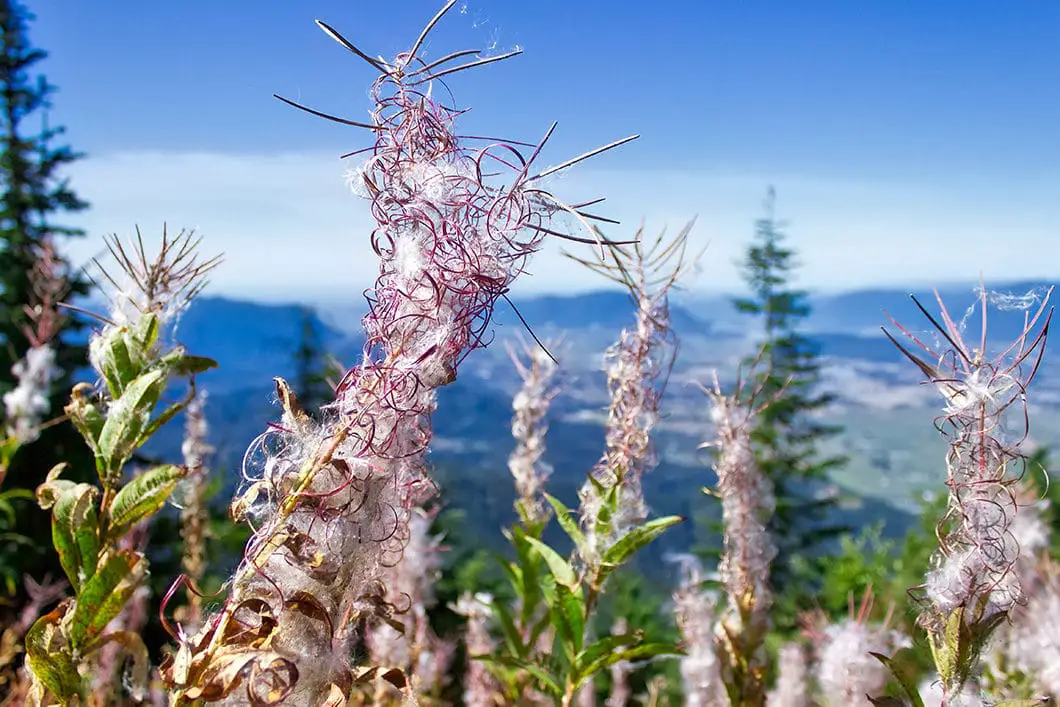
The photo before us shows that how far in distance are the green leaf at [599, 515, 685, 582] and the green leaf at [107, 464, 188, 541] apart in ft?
2.50

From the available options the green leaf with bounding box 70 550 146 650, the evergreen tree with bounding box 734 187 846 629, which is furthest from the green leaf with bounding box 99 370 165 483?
the evergreen tree with bounding box 734 187 846 629

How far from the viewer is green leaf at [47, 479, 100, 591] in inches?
39.1

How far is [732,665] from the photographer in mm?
1572

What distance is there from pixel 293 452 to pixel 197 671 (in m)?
0.26

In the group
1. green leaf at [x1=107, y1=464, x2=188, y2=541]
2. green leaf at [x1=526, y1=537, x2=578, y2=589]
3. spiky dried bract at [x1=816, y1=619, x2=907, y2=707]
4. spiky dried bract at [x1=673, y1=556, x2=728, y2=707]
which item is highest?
green leaf at [x1=107, y1=464, x2=188, y2=541]

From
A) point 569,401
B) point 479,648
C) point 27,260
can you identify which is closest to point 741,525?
point 479,648

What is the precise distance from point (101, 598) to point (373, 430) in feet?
1.65

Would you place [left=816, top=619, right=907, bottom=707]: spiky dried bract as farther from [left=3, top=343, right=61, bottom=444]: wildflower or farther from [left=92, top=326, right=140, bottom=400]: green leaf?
[left=3, top=343, right=61, bottom=444]: wildflower

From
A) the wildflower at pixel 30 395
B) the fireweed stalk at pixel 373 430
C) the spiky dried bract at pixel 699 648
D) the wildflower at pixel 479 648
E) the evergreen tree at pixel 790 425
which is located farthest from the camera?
the evergreen tree at pixel 790 425

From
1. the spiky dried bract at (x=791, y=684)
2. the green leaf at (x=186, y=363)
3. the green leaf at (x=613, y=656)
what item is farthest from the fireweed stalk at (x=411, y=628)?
the spiky dried bract at (x=791, y=684)

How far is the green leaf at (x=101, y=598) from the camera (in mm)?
961

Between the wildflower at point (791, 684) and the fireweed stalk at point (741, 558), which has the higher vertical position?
the fireweed stalk at point (741, 558)

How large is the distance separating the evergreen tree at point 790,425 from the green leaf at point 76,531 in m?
12.8

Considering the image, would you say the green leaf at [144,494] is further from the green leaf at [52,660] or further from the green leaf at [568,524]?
the green leaf at [568,524]
